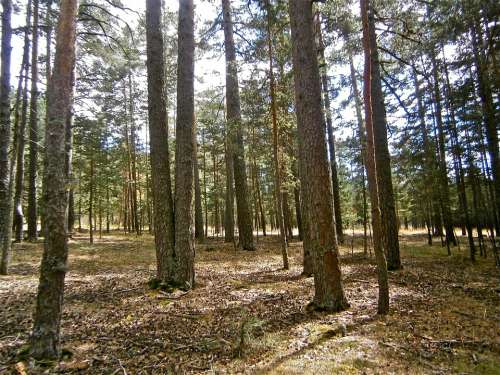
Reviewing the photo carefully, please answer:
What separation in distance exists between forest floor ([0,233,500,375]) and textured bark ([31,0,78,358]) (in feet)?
1.07

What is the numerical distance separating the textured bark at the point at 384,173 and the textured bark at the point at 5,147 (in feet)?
34.4

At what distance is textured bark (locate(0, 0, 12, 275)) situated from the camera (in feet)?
26.4

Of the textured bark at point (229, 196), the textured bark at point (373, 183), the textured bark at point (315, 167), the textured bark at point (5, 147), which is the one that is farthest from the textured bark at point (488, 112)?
the textured bark at point (5, 147)

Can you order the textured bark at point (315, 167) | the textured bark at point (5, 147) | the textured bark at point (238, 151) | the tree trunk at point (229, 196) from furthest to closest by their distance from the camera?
the tree trunk at point (229, 196) → the textured bark at point (238, 151) → the textured bark at point (5, 147) → the textured bark at point (315, 167)

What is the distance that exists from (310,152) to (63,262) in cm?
425

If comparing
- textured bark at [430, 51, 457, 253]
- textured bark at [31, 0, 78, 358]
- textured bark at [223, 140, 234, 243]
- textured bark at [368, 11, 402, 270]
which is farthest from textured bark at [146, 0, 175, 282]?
textured bark at [430, 51, 457, 253]

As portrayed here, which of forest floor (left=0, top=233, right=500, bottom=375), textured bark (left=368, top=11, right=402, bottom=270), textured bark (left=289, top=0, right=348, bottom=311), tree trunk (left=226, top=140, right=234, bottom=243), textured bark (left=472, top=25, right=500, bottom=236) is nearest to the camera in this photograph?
forest floor (left=0, top=233, right=500, bottom=375)

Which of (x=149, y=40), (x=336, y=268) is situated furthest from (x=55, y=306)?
(x=149, y=40)

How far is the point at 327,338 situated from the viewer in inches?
170

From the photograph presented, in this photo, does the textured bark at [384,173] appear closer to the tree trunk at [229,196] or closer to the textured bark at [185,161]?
the textured bark at [185,161]

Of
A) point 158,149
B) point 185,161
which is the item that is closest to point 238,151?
point 158,149

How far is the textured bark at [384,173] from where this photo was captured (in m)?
8.84

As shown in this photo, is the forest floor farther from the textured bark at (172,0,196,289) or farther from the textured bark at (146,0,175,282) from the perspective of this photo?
the textured bark at (146,0,175,282)

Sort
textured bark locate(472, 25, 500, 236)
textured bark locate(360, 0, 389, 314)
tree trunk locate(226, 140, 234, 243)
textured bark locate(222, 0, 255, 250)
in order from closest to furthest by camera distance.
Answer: textured bark locate(360, 0, 389, 314) → textured bark locate(472, 25, 500, 236) → textured bark locate(222, 0, 255, 250) → tree trunk locate(226, 140, 234, 243)
